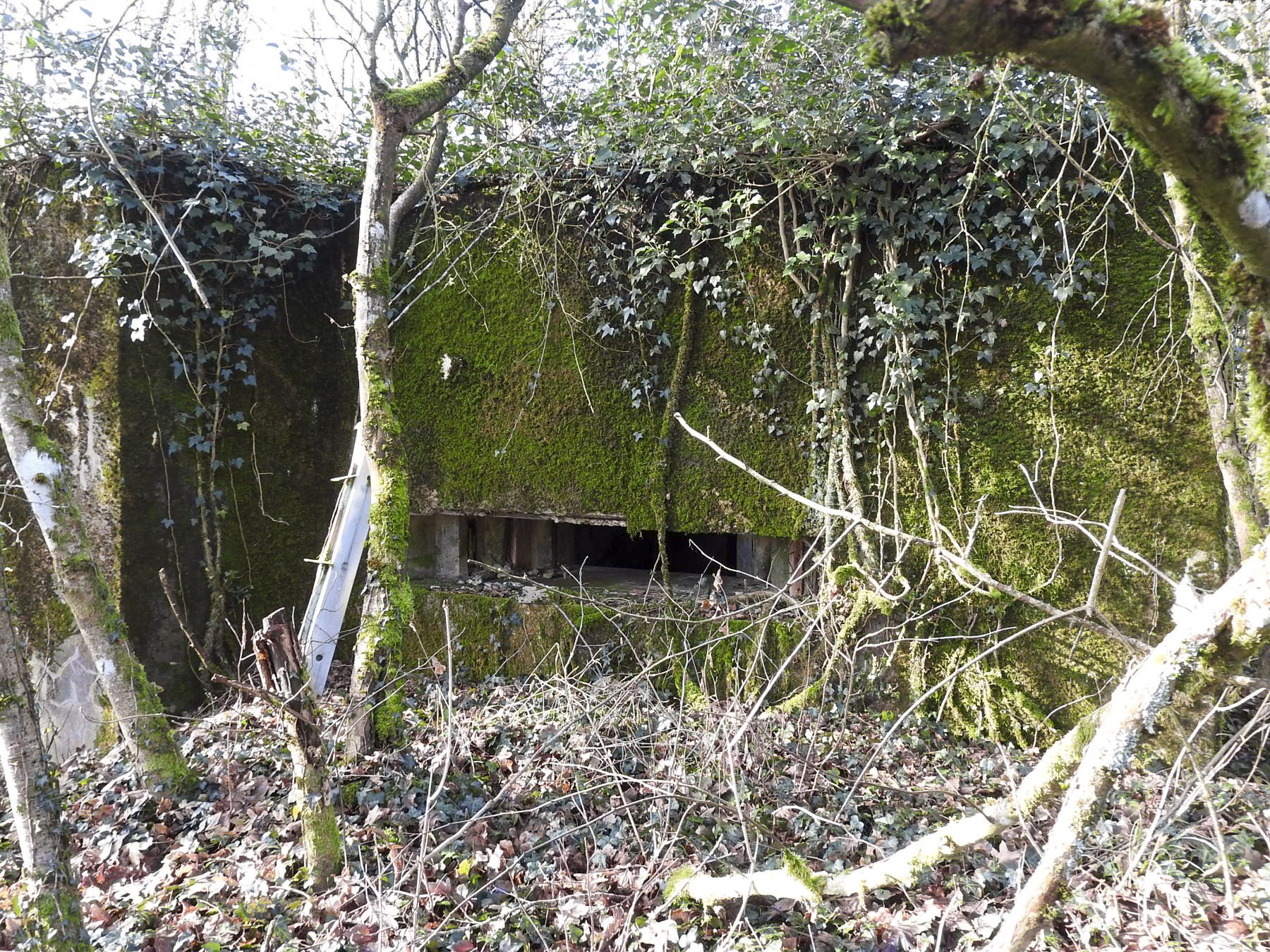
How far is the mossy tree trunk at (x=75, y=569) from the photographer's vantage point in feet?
8.39

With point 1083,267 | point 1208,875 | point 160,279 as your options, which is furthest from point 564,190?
point 1208,875

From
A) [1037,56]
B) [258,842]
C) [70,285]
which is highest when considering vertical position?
[70,285]

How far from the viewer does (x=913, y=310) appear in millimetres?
3582

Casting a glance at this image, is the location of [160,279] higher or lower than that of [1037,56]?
higher

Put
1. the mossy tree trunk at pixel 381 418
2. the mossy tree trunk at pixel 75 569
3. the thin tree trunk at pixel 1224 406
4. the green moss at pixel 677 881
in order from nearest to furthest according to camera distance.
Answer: the green moss at pixel 677 881 < the mossy tree trunk at pixel 75 569 < the thin tree trunk at pixel 1224 406 < the mossy tree trunk at pixel 381 418

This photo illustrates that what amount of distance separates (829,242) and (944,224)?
609 mm

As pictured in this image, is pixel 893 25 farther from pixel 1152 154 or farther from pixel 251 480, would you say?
pixel 251 480

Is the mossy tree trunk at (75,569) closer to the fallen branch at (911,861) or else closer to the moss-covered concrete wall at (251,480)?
the moss-covered concrete wall at (251,480)

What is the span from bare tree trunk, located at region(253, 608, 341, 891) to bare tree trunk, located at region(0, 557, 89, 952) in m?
0.62

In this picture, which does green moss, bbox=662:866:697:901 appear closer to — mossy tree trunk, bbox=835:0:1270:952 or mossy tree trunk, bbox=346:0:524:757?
mossy tree trunk, bbox=835:0:1270:952

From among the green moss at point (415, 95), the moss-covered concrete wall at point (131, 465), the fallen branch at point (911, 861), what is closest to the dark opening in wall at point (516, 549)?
the moss-covered concrete wall at point (131, 465)

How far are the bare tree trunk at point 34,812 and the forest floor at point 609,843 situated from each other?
0.23m

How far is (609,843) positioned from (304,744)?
116cm

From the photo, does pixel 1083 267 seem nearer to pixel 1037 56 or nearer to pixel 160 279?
pixel 1037 56
